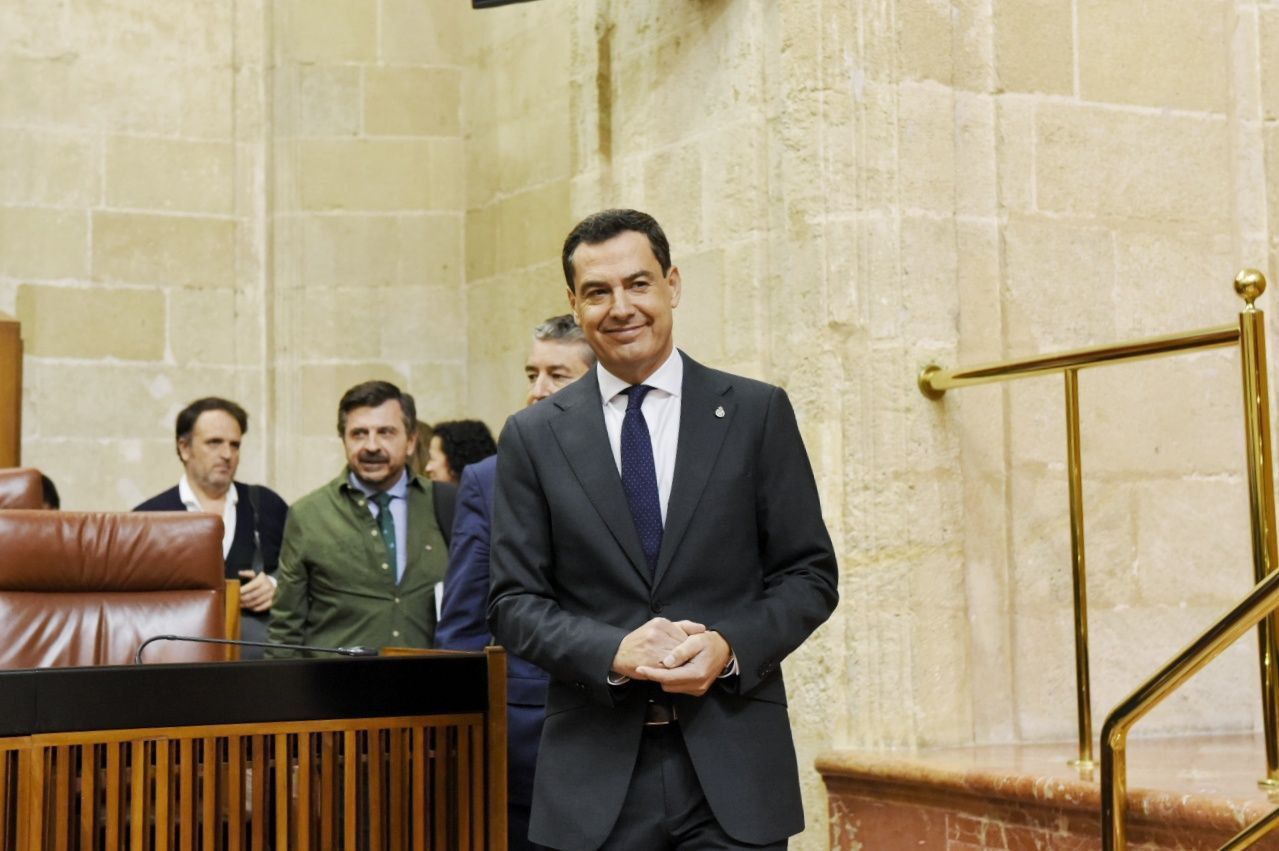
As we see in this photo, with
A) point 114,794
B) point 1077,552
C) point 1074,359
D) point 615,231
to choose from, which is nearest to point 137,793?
point 114,794

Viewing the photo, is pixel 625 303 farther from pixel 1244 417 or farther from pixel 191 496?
pixel 191 496

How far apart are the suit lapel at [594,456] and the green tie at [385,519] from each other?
97.3 inches

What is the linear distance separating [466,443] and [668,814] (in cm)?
405

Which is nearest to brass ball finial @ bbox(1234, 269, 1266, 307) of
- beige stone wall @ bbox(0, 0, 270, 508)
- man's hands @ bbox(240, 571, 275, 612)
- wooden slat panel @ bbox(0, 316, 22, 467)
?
man's hands @ bbox(240, 571, 275, 612)

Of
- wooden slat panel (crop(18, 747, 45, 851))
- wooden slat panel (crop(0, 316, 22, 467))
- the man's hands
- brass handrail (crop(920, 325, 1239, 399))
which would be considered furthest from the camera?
wooden slat panel (crop(0, 316, 22, 467))

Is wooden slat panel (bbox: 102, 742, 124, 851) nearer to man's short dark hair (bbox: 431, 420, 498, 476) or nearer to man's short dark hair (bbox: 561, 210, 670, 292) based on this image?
man's short dark hair (bbox: 561, 210, 670, 292)

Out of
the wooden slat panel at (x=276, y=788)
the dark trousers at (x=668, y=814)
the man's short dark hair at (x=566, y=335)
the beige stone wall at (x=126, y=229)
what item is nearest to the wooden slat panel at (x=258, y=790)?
the wooden slat panel at (x=276, y=788)

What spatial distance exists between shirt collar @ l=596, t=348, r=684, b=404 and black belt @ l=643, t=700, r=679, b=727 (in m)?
0.49

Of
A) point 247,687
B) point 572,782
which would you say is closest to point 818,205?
point 247,687

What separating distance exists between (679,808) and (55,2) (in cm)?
679

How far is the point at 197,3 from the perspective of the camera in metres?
8.53

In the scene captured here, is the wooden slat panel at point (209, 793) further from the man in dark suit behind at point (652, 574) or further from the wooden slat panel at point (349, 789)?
the man in dark suit behind at point (652, 574)

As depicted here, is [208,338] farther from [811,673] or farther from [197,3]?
[811,673]

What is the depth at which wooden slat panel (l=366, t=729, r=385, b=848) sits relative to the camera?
3.44 m
